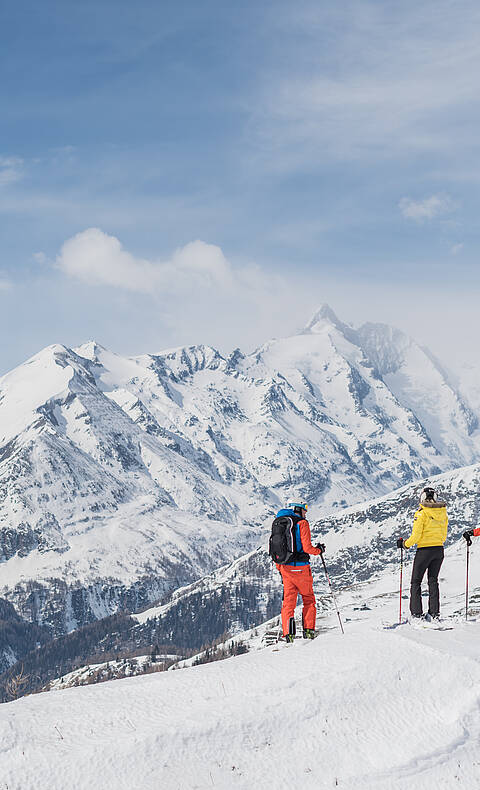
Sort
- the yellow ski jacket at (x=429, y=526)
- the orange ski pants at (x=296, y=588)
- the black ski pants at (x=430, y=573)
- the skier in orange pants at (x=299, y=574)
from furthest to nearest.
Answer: the black ski pants at (x=430, y=573) < the yellow ski jacket at (x=429, y=526) < the orange ski pants at (x=296, y=588) < the skier in orange pants at (x=299, y=574)

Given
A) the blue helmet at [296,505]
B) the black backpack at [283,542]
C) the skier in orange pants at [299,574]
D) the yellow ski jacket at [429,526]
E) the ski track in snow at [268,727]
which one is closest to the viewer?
the ski track in snow at [268,727]

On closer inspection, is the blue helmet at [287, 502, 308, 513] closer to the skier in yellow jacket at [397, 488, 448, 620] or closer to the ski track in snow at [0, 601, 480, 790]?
the skier in yellow jacket at [397, 488, 448, 620]

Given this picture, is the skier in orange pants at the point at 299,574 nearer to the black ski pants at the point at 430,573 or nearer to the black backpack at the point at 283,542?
the black backpack at the point at 283,542

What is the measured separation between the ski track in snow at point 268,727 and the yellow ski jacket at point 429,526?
626 cm

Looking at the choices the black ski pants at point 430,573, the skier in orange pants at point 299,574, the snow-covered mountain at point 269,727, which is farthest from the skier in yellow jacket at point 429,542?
the snow-covered mountain at point 269,727

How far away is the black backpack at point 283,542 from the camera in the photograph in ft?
66.5

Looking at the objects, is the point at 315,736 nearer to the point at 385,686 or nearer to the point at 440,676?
the point at 385,686

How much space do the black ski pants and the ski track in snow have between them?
20.8 ft

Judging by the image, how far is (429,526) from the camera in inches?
898

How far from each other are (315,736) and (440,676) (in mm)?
3500

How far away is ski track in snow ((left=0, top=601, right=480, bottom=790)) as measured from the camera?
502 inches

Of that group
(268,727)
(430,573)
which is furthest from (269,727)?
(430,573)

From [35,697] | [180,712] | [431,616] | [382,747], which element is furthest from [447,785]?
[431,616]

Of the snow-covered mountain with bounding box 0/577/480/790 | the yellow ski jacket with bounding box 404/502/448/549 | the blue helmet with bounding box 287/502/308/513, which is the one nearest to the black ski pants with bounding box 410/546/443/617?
the yellow ski jacket with bounding box 404/502/448/549
